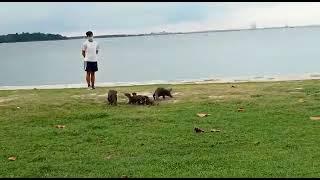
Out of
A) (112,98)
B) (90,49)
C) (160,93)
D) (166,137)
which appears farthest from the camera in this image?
(90,49)

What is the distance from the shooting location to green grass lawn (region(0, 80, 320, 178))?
6449mm

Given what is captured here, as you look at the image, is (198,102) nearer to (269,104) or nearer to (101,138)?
(269,104)

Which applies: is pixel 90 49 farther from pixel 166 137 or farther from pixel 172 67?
pixel 172 67

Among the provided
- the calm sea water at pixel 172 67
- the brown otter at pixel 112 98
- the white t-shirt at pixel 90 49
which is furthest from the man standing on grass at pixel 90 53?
the calm sea water at pixel 172 67

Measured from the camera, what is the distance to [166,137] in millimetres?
8016

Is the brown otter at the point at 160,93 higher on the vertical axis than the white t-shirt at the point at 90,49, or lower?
lower

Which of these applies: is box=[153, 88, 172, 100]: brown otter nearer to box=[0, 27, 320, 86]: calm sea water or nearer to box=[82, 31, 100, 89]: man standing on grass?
box=[82, 31, 100, 89]: man standing on grass

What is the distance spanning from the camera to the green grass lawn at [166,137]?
6.45m

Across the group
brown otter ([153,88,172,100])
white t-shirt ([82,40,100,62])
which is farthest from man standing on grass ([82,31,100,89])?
brown otter ([153,88,172,100])

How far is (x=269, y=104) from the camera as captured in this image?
35.0ft

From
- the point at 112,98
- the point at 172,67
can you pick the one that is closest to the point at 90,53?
the point at 112,98

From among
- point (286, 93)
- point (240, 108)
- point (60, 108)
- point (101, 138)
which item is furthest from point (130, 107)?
point (286, 93)

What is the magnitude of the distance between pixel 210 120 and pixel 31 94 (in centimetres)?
604

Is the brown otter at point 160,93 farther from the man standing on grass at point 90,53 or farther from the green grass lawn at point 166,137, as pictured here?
the man standing on grass at point 90,53
